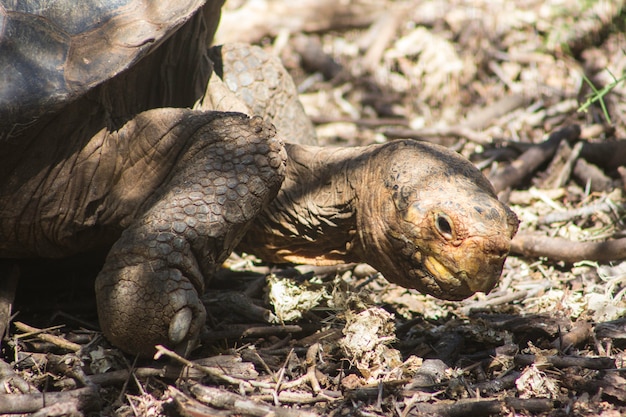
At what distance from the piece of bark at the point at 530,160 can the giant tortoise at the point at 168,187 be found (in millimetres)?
1662

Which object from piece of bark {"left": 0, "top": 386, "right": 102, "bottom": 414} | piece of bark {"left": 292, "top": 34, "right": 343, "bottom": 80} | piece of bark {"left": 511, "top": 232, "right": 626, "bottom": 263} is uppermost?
piece of bark {"left": 292, "top": 34, "right": 343, "bottom": 80}

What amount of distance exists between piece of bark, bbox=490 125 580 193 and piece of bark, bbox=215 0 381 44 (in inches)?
114

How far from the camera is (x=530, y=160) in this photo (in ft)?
15.9

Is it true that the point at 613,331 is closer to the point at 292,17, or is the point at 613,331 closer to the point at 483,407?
the point at 483,407

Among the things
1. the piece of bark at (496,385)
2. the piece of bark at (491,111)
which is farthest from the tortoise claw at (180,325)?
the piece of bark at (491,111)

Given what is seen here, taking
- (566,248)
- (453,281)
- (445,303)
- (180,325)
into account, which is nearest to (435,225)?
(453,281)

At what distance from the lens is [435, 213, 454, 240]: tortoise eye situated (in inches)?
105

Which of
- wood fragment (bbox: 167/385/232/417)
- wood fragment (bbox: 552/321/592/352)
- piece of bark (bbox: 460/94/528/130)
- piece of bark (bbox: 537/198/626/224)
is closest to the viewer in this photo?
wood fragment (bbox: 167/385/232/417)

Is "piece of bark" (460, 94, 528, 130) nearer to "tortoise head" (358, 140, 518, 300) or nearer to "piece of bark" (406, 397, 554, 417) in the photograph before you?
"tortoise head" (358, 140, 518, 300)

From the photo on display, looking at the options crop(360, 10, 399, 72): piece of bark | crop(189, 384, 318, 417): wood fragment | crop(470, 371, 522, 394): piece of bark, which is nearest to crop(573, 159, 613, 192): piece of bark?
crop(470, 371, 522, 394): piece of bark

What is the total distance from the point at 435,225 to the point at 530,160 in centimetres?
238

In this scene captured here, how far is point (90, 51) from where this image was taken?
293 cm

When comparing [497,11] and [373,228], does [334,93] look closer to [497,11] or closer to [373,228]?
[497,11]

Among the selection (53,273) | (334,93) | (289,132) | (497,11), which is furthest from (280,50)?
(53,273)
